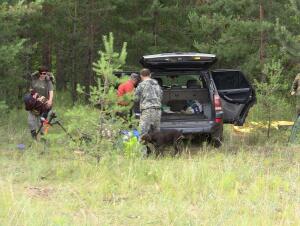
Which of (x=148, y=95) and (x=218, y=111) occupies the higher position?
(x=148, y=95)

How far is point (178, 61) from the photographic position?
10.7 meters

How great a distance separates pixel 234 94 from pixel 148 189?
5.38 meters

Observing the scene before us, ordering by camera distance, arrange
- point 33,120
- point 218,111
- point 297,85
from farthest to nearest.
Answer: point 297,85, point 33,120, point 218,111

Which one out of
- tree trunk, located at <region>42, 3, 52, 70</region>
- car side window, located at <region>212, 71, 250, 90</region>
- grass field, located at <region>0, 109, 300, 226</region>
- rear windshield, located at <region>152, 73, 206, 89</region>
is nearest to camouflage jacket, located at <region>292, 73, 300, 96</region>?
car side window, located at <region>212, 71, 250, 90</region>

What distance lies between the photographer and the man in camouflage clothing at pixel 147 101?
32.0ft

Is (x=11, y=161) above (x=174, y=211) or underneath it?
underneath

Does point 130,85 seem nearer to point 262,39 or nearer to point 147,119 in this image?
point 147,119

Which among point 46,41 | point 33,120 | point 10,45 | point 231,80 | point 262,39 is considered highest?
point 10,45

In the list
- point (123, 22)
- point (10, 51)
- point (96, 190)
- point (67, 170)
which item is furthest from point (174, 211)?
point (123, 22)

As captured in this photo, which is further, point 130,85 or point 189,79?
point 189,79

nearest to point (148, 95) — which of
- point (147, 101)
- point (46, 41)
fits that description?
point (147, 101)

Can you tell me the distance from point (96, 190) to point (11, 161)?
292cm

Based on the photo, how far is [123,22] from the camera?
21.4 meters

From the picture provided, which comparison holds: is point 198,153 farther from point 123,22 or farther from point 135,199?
point 123,22
